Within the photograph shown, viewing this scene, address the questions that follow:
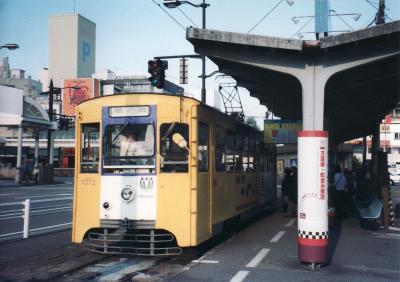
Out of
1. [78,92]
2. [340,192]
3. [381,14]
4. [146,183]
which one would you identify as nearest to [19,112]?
[381,14]

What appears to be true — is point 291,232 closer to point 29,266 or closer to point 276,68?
point 276,68

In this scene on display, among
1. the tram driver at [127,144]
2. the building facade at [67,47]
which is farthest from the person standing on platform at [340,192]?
the building facade at [67,47]

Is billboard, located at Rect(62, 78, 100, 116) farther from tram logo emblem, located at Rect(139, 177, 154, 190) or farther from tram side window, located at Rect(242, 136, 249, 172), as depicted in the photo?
tram logo emblem, located at Rect(139, 177, 154, 190)

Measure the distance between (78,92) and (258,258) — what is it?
296 feet

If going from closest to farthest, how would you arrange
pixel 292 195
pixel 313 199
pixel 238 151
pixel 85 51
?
pixel 313 199 < pixel 238 151 < pixel 292 195 < pixel 85 51

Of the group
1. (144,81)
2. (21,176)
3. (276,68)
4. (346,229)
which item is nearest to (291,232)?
(346,229)

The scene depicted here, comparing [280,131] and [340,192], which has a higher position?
[280,131]

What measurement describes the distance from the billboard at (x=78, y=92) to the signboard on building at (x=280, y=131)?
78.1 meters

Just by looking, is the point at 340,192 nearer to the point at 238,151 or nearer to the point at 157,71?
the point at 238,151

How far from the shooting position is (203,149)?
9742 millimetres

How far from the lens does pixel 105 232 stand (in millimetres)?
9328

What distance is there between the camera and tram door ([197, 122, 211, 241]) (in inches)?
369

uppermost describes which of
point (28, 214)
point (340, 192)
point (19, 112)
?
point (19, 112)

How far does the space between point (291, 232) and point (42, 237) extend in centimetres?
626
